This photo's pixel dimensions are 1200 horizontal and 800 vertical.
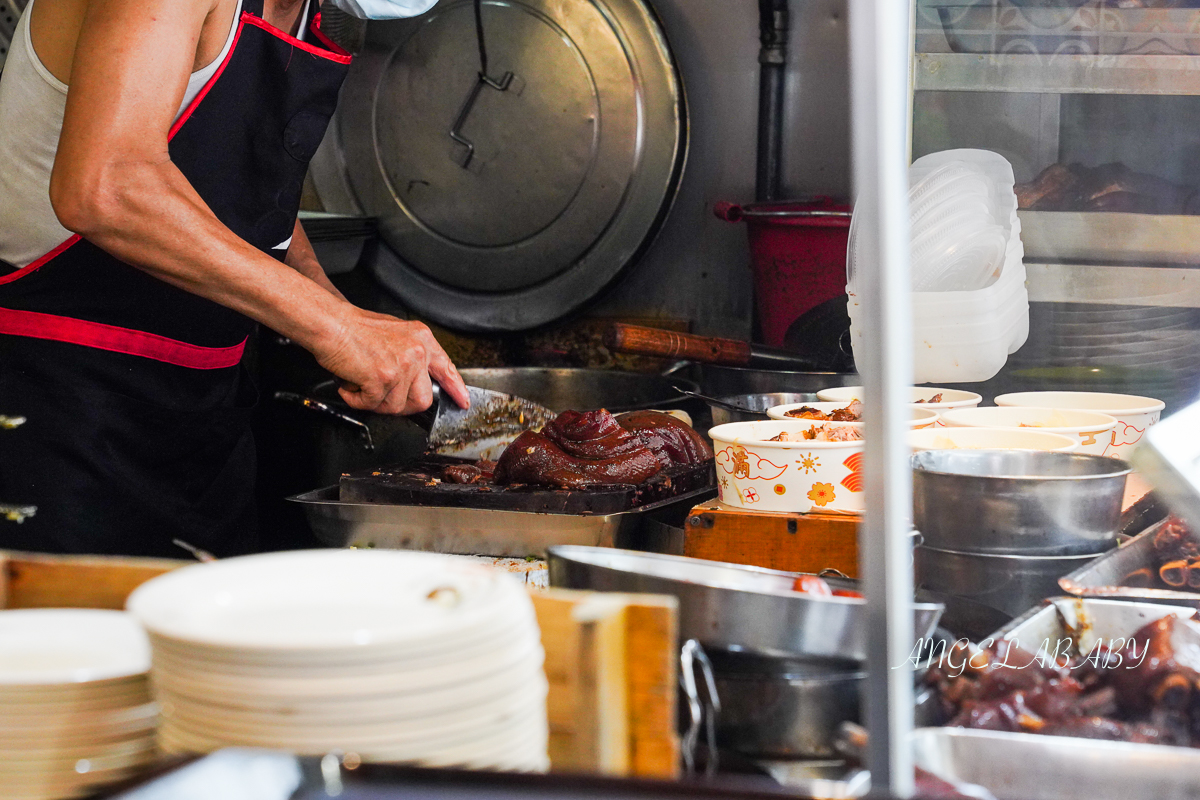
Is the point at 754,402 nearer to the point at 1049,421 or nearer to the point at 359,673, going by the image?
the point at 1049,421

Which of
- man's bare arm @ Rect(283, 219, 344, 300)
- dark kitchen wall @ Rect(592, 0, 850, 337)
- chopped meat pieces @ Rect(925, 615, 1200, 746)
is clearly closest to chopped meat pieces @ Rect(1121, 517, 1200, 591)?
chopped meat pieces @ Rect(925, 615, 1200, 746)

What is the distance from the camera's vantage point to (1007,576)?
5.14 feet

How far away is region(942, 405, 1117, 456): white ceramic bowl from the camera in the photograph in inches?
75.4

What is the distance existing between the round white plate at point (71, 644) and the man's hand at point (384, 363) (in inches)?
45.6

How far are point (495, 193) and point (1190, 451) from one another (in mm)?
3520

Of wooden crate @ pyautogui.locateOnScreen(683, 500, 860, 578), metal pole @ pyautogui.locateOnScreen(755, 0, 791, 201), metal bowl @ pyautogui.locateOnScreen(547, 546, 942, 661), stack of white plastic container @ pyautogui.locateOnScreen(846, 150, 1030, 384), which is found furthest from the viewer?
metal pole @ pyautogui.locateOnScreen(755, 0, 791, 201)

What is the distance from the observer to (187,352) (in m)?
2.42

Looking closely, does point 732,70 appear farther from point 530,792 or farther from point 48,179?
point 530,792

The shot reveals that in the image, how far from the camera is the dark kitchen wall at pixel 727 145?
4008 mm

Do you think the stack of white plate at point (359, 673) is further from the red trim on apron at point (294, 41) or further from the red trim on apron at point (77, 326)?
the red trim on apron at point (294, 41)

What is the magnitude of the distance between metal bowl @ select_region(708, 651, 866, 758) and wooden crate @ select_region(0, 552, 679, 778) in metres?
0.23

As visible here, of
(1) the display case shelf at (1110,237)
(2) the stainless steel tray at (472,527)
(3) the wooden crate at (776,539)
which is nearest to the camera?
(3) the wooden crate at (776,539)

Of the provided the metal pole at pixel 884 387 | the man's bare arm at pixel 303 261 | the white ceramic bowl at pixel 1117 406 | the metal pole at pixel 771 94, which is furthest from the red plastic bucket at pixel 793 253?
the metal pole at pixel 884 387

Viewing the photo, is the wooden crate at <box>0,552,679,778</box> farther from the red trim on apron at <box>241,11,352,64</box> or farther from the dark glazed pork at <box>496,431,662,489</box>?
the red trim on apron at <box>241,11,352,64</box>
